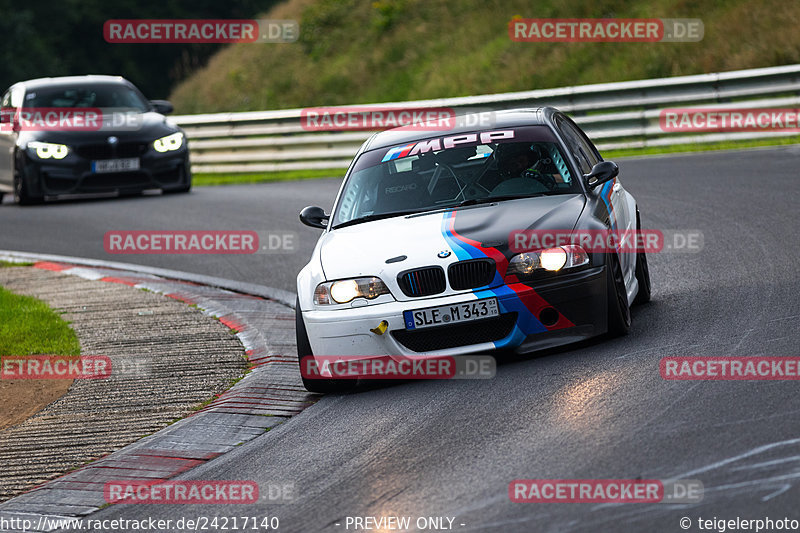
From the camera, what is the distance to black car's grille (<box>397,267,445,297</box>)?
6.85m

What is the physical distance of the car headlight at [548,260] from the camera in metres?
6.81

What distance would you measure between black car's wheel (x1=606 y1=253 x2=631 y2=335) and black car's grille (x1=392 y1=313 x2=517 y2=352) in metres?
Answer: 0.61

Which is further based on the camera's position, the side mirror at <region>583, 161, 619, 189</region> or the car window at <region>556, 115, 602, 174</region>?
the car window at <region>556, 115, 602, 174</region>

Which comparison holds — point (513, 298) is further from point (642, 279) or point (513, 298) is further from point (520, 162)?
point (642, 279)

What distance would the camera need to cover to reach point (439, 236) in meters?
7.08

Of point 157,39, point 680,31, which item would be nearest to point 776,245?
point 680,31

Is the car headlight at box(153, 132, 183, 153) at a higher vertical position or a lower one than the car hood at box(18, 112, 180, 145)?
lower

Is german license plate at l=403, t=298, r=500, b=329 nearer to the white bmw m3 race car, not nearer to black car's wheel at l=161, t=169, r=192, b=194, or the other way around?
the white bmw m3 race car

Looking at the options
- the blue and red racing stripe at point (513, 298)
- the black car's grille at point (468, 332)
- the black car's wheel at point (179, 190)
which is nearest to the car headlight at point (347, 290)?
the black car's grille at point (468, 332)

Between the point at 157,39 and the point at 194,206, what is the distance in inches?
1714

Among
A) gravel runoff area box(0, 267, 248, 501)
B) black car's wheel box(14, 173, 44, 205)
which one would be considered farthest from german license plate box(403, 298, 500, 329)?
black car's wheel box(14, 173, 44, 205)

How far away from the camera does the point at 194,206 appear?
16.8 meters

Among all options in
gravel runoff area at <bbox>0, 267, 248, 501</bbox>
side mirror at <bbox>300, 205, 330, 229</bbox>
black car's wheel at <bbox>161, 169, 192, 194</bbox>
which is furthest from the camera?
black car's wheel at <bbox>161, 169, 192, 194</bbox>

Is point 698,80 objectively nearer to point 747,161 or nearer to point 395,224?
point 747,161
